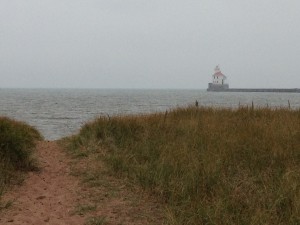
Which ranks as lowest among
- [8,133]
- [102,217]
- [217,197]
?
[102,217]

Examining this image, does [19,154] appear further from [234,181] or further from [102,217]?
[234,181]

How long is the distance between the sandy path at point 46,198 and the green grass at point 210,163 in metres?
1.08

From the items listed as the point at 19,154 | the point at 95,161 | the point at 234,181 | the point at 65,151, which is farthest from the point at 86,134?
the point at 234,181

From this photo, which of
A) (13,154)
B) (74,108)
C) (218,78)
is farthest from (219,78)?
(13,154)

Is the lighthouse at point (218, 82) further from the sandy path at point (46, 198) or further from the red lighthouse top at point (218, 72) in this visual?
the sandy path at point (46, 198)

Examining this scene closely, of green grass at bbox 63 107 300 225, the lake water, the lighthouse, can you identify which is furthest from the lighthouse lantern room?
green grass at bbox 63 107 300 225

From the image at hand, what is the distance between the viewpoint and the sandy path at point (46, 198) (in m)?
4.88

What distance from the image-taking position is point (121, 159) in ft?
23.8

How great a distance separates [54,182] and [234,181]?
353cm

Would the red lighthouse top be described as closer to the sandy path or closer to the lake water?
the lake water

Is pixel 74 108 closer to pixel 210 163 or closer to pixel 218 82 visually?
pixel 210 163

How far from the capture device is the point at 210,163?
602 centimetres

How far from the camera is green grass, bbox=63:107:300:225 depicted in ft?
15.2

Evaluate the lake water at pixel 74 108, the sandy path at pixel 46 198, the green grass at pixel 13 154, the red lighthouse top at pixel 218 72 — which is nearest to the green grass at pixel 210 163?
the sandy path at pixel 46 198
